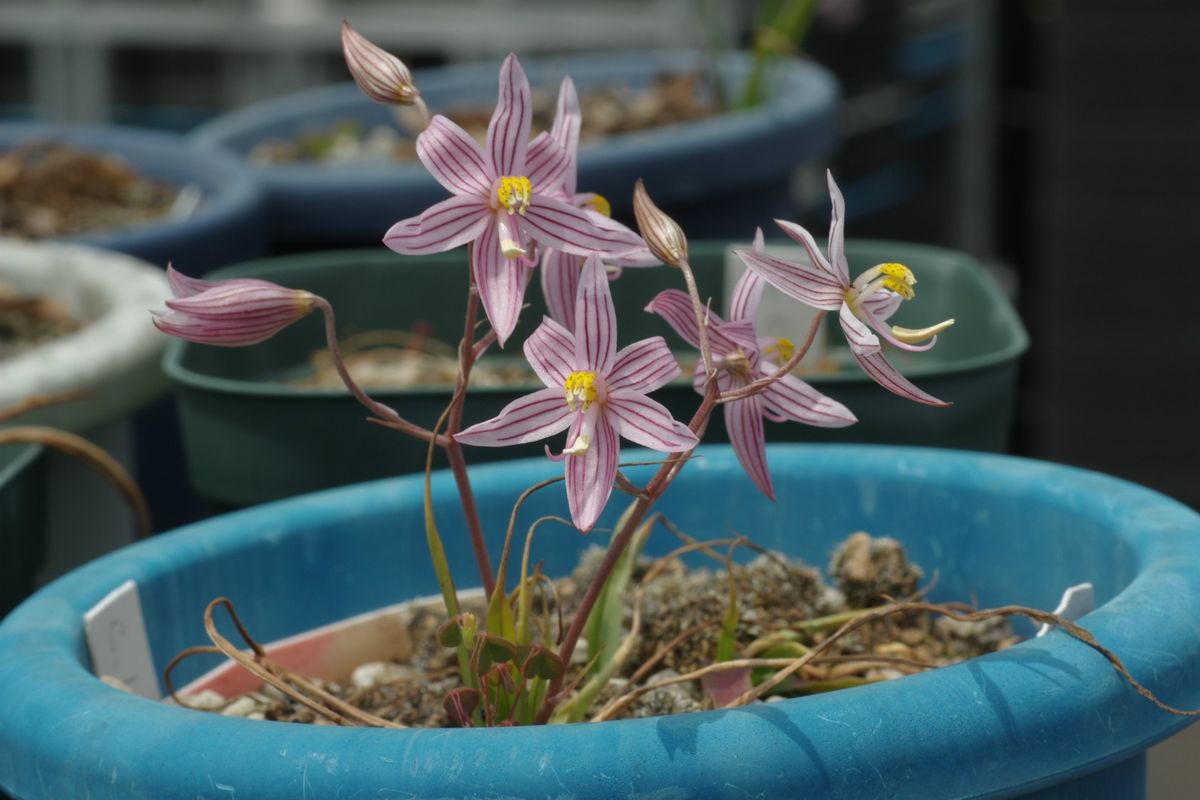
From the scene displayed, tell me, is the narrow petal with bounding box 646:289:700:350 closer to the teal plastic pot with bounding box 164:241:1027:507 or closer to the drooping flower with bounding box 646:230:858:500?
the drooping flower with bounding box 646:230:858:500

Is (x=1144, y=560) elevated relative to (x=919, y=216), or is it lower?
Answer: elevated

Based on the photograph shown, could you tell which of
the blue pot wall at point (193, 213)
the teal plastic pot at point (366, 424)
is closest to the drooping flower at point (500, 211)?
the teal plastic pot at point (366, 424)

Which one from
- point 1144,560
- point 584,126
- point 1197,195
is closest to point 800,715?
point 1144,560

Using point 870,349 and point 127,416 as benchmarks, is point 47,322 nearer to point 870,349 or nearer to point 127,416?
point 127,416

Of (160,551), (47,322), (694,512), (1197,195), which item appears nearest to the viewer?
(160,551)

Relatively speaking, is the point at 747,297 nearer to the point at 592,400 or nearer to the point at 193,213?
the point at 592,400

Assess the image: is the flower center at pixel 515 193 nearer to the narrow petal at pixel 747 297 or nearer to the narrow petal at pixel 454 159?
the narrow petal at pixel 454 159
